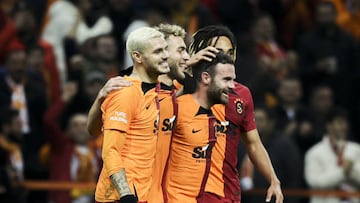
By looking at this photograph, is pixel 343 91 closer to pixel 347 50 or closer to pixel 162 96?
pixel 347 50

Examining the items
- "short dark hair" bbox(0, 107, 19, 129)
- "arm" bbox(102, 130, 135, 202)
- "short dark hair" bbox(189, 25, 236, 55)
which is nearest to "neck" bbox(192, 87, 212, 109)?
"short dark hair" bbox(189, 25, 236, 55)

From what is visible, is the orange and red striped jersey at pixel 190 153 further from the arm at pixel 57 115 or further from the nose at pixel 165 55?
the arm at pixel 57 115

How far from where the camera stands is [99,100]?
9508 millimetres

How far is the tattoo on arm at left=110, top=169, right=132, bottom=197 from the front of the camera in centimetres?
901

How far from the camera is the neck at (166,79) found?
9.86m

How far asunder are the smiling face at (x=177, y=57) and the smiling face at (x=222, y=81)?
0.24 m

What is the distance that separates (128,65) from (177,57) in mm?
5523

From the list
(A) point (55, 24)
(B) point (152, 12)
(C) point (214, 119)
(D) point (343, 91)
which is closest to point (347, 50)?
(D) point (343, 91)

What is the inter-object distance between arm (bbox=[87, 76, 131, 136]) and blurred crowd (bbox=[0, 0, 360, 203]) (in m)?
3.69

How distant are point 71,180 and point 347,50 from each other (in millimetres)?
4202

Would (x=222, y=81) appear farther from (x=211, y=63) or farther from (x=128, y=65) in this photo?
(x=128, y=65)

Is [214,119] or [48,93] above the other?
[214,119]

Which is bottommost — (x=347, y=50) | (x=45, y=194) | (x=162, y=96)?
(x=45, y=194)

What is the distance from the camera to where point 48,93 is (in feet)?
50.0
